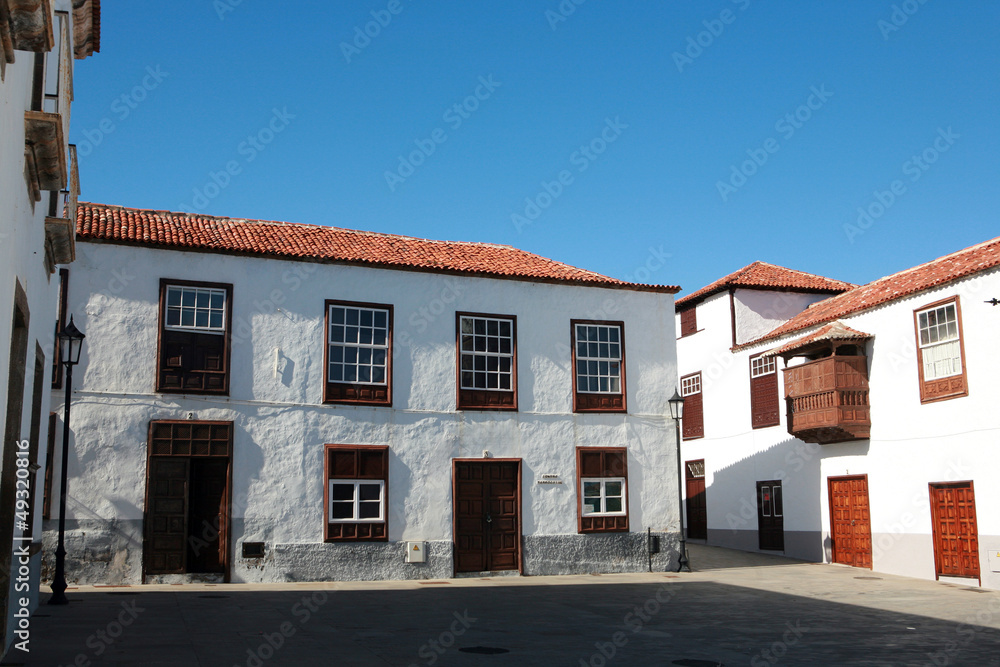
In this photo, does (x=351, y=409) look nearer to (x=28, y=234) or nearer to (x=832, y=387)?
(x=28, y=234)

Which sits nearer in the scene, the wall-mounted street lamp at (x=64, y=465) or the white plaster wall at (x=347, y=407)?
the wall-mounted street lamp at (x=64, y=465)

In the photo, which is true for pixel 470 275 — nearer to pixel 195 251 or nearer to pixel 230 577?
pixel 195 251

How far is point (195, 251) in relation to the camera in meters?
17.1

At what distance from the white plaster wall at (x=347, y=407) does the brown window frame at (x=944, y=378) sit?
526 centimetres

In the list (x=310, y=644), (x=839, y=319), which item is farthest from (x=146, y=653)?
(x=839, y=319)

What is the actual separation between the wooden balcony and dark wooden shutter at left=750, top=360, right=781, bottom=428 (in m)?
2.25

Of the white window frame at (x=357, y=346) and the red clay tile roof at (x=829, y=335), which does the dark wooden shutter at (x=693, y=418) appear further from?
the white window frame at (x=357, y=346)

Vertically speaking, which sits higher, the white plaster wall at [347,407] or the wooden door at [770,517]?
the white plaster wall at [347,407]

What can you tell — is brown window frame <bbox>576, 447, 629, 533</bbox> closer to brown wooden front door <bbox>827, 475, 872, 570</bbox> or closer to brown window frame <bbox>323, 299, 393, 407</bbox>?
brown window frame <bbox>323, 299, 393, 407</bbox>

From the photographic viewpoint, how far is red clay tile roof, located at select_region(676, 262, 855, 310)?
2622 centimetres

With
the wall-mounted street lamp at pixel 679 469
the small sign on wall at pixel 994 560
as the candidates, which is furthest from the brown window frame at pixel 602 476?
the small sign on wall at pixel 994 560

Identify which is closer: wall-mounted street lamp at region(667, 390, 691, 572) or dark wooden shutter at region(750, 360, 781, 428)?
wall-mounted street lamp at region(667, 390, 691, 572)

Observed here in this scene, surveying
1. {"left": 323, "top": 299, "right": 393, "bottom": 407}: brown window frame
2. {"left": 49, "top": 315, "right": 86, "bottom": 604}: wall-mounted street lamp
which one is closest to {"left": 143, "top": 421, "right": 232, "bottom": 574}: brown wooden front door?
{"left": 323, "top": 299, "right": 393, "bottom": 407}: brown window frame

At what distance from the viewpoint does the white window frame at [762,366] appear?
24.0 metres
